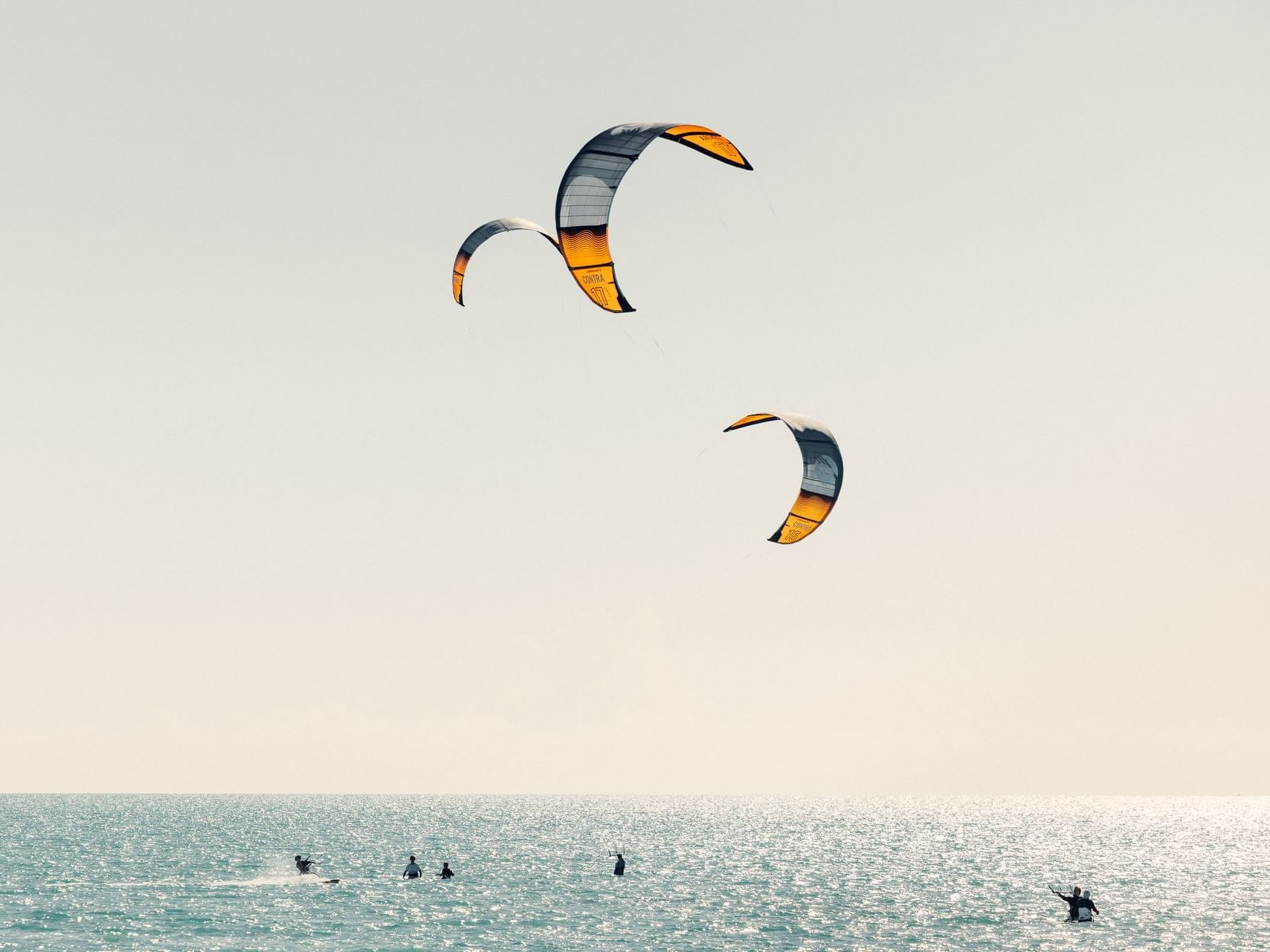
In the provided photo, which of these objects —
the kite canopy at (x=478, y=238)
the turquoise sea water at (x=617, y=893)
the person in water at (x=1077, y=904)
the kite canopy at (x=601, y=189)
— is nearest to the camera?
the kite canopy at (x=601, y=189)

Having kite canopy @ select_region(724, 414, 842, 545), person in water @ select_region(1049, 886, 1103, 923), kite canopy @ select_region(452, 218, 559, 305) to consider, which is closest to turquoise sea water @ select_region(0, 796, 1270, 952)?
person in water @ select_region(1049, 886, 1103, 923)

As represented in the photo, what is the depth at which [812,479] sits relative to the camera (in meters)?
24.0

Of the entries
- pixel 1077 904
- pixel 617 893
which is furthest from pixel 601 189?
pixel 617 893

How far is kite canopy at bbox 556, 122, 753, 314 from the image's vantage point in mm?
18406

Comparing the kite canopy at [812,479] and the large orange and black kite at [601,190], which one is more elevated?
the large orange and black kite at [601,190]

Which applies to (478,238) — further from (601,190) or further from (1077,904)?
(1077,904)

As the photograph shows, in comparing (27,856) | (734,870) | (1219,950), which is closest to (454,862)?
(734,870)

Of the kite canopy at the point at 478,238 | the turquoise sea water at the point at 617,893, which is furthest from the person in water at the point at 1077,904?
the kite canopy at the point at 478,238

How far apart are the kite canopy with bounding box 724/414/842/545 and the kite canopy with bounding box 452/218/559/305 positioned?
5.96 m

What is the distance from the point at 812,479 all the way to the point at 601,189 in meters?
7.78

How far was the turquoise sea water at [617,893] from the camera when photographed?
31.8 meters

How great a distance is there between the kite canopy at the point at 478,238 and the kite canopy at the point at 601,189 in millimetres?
2208

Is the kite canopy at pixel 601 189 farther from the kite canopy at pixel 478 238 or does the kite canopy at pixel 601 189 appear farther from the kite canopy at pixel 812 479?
the kite canopy at pixel 812 479

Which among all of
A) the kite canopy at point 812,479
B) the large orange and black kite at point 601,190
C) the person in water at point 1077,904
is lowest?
the person in water at point 1077,904
